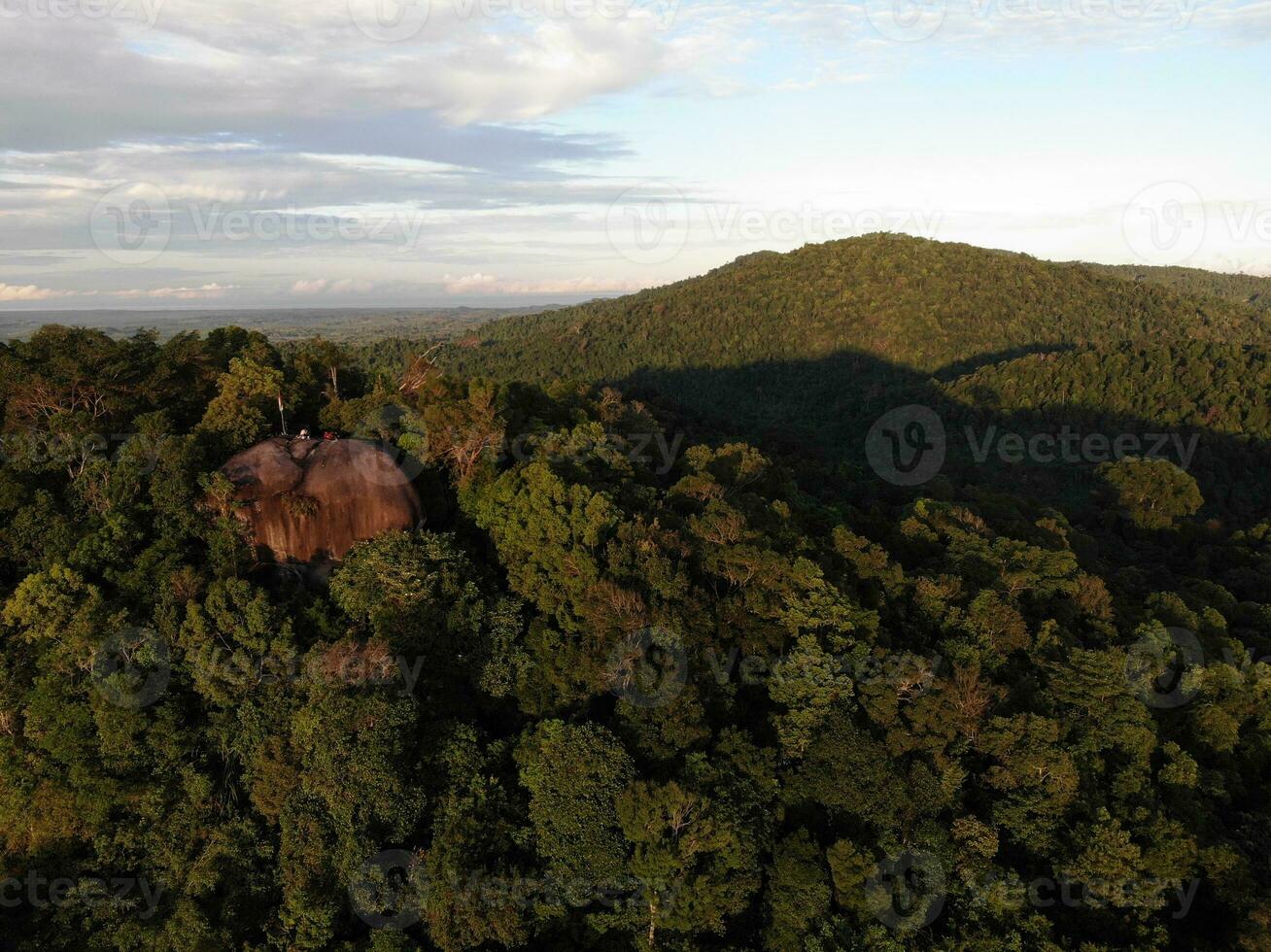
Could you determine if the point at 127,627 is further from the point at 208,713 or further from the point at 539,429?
the point at 539,429

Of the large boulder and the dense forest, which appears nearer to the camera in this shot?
the dense forest

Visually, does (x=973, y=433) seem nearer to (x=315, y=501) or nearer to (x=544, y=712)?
(x=544, y=712)

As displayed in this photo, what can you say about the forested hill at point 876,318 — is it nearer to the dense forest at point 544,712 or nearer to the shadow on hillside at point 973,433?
the shadow on hillside at point 973,433

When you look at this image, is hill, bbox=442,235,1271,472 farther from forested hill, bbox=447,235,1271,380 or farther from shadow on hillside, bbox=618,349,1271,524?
shadow on hillside, bbox=618,349,1271,524

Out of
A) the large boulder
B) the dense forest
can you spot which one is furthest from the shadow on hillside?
the large boulder

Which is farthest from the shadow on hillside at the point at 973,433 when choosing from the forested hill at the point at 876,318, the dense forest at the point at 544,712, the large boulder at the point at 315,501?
the large boulder at the point at 315,501

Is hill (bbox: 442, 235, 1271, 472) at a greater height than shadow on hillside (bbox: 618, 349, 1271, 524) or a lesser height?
greater
